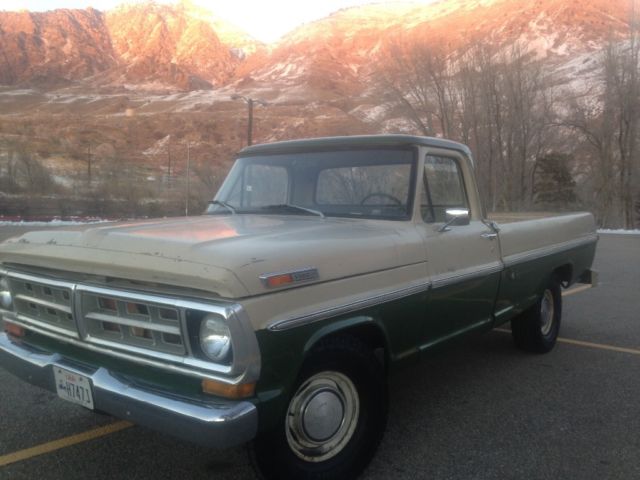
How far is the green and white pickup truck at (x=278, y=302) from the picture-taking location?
2.40 m

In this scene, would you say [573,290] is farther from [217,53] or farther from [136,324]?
[217,53]

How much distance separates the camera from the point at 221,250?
2502 millimetres

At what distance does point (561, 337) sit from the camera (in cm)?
596

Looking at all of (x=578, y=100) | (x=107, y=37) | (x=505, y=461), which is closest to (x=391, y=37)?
(x=578, y=100)

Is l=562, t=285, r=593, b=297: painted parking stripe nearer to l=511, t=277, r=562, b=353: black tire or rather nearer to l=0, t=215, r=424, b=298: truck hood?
l=511, t=277, r=562, b=353: black tire

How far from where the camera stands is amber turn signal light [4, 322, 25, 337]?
3.24m

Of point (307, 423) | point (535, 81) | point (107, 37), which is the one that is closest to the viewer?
point (307, 423)

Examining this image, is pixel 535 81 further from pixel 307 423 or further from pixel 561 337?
pixel 307 423

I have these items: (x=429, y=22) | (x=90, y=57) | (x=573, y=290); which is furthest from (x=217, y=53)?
(x=573, y=290)

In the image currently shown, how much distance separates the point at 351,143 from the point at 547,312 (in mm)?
2836

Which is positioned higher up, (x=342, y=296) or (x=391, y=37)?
(x=391, y=37)

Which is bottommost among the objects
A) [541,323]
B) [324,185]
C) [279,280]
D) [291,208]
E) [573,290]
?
[573,290]

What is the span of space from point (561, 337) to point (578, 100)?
39289 mm

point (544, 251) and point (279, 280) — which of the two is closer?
point (279, 280)
